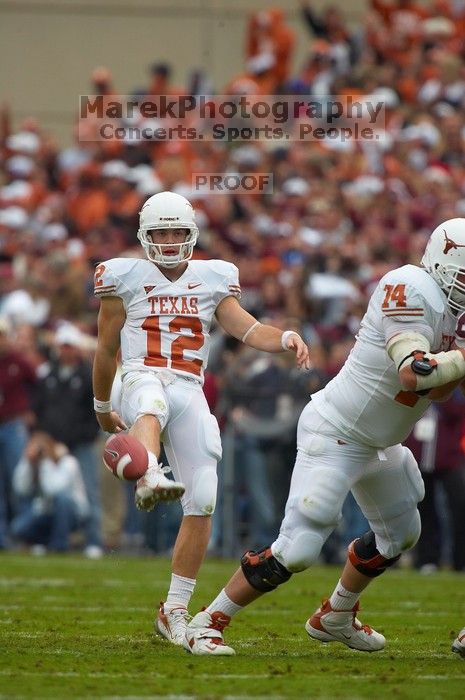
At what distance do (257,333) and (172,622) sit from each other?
129cm

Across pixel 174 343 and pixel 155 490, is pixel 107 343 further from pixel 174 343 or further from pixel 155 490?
pixel 155 490

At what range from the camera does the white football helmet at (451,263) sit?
19.9ft

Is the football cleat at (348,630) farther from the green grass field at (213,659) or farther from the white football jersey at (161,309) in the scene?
the white football jersey at (161,309)

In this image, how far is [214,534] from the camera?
42.7 feet

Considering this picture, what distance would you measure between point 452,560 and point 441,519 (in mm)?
596

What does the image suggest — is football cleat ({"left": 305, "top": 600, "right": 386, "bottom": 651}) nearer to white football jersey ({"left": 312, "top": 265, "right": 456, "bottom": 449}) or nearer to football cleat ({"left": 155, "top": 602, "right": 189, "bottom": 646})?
football cleat ({"left": 155, "top": 602, "right": 189, "bottom": 646})

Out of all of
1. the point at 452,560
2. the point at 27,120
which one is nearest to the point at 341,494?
the point at 452,560

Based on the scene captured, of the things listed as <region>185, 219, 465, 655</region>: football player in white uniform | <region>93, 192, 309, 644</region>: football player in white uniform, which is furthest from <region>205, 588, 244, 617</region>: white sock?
<region>93, 192, 309, 644</region>: football player in white uniform

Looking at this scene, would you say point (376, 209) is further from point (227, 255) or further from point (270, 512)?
point (270, 512)

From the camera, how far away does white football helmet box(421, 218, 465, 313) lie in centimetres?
605

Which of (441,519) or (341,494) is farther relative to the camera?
(441,519)

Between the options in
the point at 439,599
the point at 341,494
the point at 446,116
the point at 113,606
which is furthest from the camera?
the point at 446,116

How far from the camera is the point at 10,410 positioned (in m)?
13.0

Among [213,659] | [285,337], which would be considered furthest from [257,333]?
[213,659]
